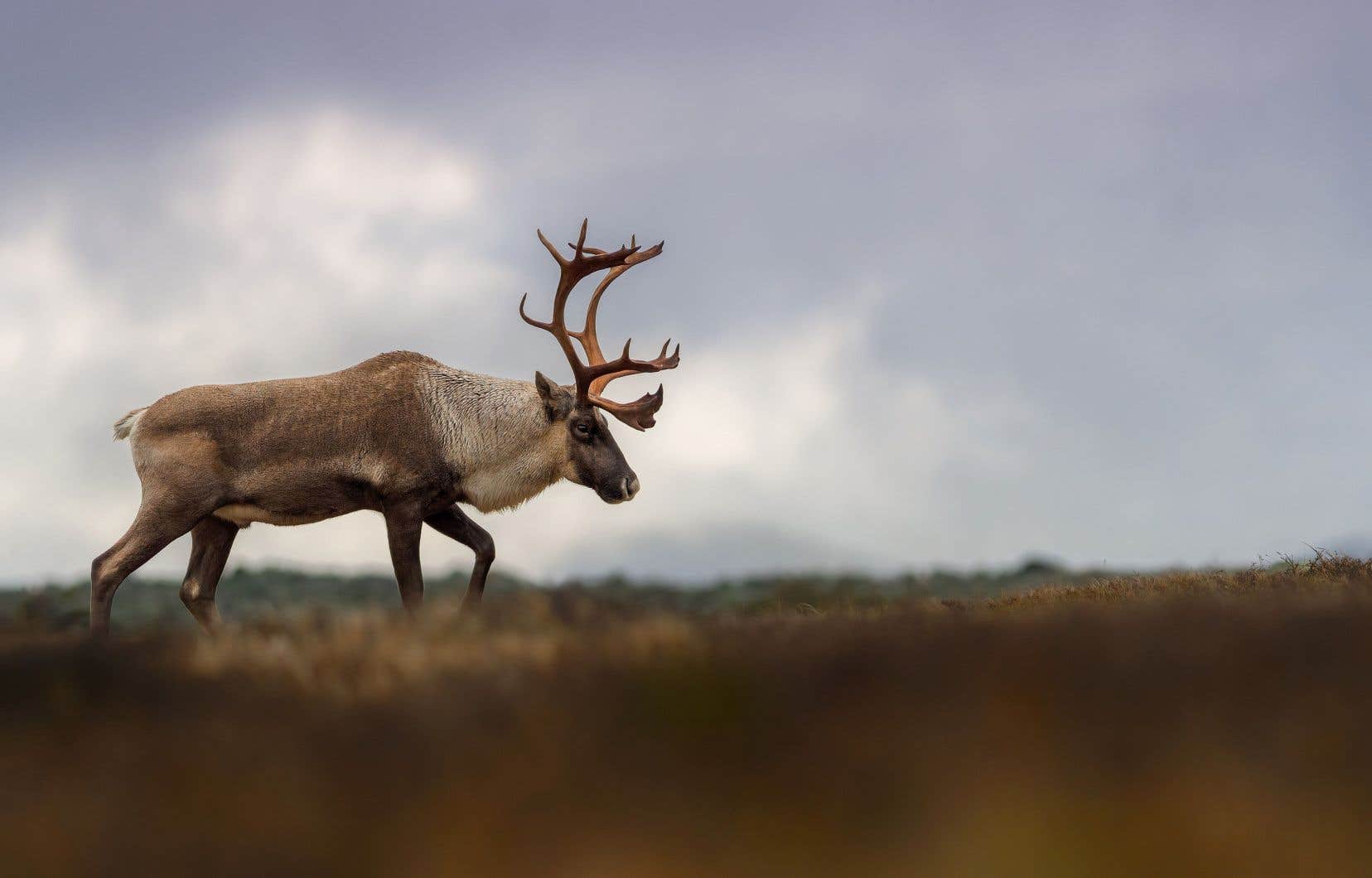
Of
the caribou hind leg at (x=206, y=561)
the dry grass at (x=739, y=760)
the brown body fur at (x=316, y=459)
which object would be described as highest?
the brown body fur at (x=316, y=459)

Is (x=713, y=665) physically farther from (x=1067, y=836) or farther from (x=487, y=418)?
(x=487, y=418)

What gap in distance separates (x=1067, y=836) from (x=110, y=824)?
6.23 ft

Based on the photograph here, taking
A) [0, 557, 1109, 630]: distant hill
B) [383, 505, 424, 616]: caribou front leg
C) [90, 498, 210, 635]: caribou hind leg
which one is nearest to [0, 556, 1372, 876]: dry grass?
[0, 557, 1109, 630]: distant hill

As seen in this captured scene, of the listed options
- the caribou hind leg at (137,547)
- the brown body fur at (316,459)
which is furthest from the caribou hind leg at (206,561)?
the caribou hind leg at (137,547)

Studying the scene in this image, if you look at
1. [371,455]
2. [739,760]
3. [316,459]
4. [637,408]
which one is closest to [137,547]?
[316,459]

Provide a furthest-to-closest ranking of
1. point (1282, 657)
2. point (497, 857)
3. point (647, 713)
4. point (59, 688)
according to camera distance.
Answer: point (59, 688) < point (1282, 657) < point (647, 713) < point (497, 857)

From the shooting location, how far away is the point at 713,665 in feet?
8.34

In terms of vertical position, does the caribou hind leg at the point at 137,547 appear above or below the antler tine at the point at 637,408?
below

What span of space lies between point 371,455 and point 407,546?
2.68 ft

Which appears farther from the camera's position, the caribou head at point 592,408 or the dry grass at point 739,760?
the caribou head at point 592,408

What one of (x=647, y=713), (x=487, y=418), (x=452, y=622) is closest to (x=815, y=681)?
(x=647, y=713)

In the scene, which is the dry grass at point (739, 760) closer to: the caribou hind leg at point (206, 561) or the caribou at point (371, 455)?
the caribou at point (371, 455)

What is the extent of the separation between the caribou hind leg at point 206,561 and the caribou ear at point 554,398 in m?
2.95

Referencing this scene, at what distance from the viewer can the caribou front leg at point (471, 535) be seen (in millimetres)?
9711
